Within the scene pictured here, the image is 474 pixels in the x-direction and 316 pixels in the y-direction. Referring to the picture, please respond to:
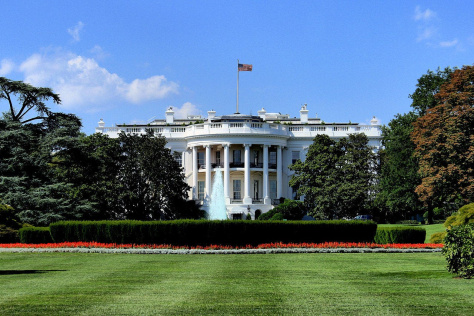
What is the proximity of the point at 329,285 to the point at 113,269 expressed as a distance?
7.16 meters

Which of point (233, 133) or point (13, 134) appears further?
point (233, 133)

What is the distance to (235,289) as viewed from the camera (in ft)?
43.4

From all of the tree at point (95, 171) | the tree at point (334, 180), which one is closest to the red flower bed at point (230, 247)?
the tree at point (95, 171)

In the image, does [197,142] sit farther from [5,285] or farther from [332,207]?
[5,285]

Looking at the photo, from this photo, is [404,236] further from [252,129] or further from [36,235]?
[252,129]

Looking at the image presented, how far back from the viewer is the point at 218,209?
6294 cm

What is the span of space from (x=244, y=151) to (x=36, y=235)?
41197 millimetres

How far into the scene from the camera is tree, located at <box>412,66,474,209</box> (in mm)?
40969

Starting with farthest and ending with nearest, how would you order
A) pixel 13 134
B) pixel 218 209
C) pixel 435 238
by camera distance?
pixel 218 209 < pixel 13 134 < pixel 435 238

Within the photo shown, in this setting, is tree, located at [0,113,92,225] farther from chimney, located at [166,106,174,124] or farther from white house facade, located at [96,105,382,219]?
chimney, located at [166,106,174,124]

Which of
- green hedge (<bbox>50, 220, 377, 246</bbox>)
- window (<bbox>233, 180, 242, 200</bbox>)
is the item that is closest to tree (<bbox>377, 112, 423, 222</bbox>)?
window (<bbox>233, 180, 242, 200</bbox>)

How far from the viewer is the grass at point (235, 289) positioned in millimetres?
10875

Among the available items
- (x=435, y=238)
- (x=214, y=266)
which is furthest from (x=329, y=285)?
(x=435, y=238)

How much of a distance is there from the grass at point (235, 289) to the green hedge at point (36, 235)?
1153cm
